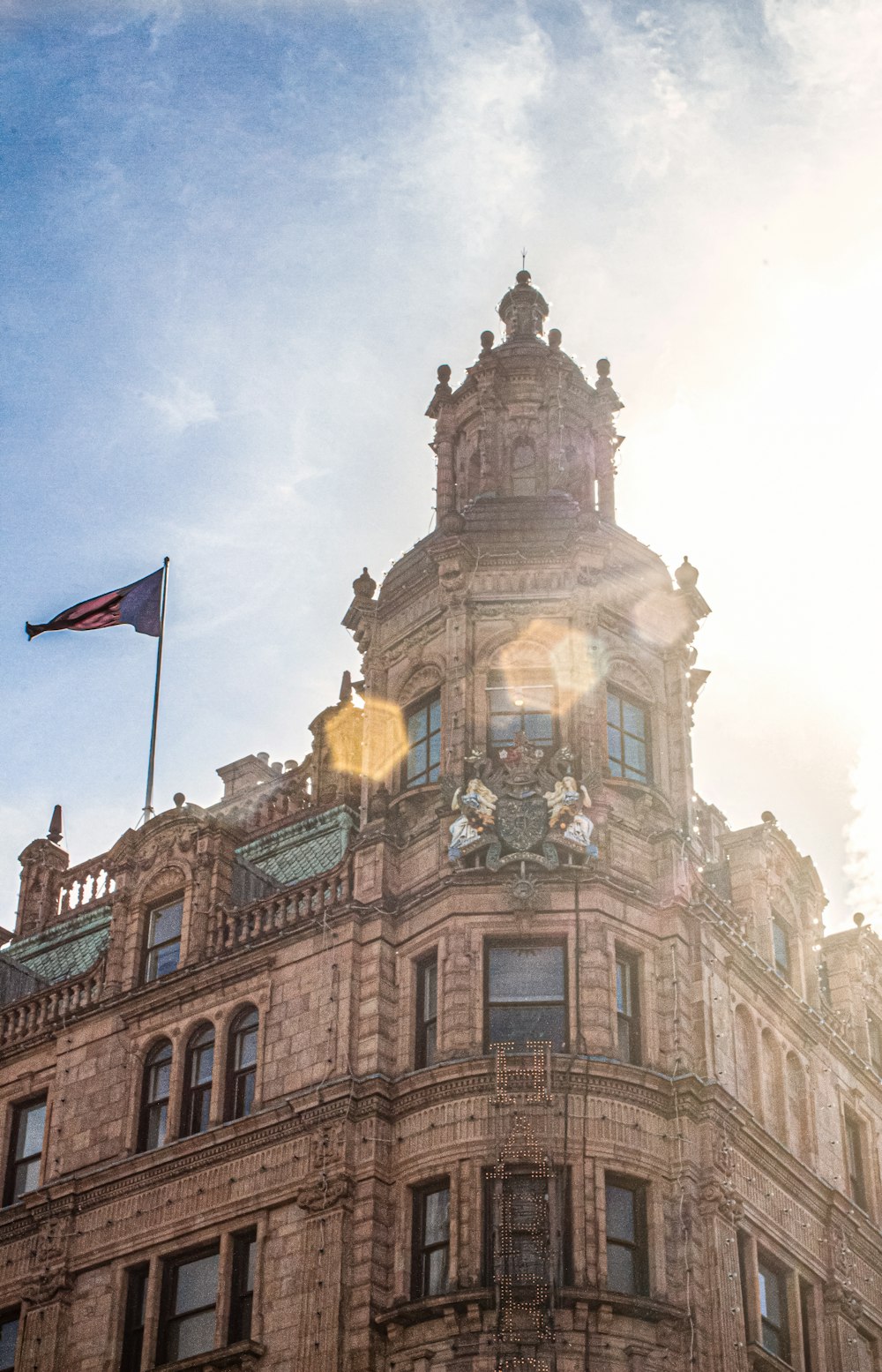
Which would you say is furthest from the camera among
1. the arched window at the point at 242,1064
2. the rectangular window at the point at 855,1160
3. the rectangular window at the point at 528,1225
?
the rectangular window at the point at 855,1160

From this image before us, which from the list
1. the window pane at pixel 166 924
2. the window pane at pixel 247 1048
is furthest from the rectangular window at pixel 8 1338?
the window pane at pixel 166 924

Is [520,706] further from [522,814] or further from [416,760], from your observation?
[522,814]

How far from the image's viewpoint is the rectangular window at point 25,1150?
5219 centimetres

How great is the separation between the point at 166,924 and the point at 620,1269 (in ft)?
48.1

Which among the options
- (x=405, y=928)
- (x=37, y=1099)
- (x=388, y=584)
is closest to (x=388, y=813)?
(x=405, y=928)

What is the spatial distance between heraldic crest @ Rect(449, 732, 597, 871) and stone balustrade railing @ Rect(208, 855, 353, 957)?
299cm

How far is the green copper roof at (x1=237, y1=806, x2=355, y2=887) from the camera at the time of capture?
53.4 m

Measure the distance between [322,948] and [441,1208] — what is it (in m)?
6.71

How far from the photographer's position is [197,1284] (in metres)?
47.2

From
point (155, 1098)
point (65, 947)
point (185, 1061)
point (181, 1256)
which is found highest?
point (65, 947)

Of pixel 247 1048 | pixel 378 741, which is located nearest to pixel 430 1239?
pixel 247 1048

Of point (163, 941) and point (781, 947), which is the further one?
point (781, 947)

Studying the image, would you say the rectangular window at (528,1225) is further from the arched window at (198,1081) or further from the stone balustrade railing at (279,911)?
the arched window at (198,1081)

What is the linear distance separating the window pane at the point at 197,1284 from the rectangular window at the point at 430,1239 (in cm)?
483
